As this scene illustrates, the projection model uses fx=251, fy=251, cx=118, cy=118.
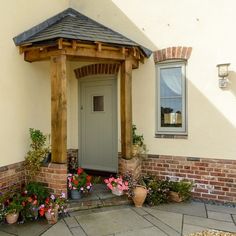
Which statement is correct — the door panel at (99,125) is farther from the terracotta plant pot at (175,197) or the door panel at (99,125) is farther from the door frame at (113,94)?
the terracotta plant pot at (175,197)

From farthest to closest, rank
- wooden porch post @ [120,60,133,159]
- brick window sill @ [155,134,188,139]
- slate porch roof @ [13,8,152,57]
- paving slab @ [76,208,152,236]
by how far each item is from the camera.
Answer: brick window sill @ [155,134,188,139], wooden porch post @ [120,60,133,159], slate porch roof @ [13,8,152,57], paving slab @ [76,208,152,236]

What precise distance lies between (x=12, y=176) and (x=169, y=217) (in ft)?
9.39

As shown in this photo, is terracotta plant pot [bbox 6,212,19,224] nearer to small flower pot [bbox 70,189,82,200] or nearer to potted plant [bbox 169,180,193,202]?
small flower pot [bbox 70,189,82,200]

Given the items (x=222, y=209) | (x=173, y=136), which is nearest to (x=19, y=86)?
(x=173, y=136)

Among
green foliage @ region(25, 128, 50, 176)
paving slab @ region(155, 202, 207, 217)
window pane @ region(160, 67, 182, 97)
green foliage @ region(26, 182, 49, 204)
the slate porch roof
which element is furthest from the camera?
window pane @ region(160, 67, 182, 97)

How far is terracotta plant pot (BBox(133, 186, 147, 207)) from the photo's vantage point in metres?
4.66

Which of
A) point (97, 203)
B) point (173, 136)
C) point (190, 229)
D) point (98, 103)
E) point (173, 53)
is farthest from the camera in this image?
point (98, 103)

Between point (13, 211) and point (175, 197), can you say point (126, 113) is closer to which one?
point (175, 197)

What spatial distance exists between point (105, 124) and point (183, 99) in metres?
2.01

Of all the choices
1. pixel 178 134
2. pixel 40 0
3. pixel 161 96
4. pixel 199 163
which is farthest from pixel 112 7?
pixel 199 163

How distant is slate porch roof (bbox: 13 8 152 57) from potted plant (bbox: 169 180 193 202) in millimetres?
2795

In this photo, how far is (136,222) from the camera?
→ 4.08 meters

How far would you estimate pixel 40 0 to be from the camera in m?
5.25


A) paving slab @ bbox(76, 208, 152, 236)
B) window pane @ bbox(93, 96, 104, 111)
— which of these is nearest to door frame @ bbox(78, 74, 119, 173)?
window pane @ bbox(93, 96, 104, 111)
